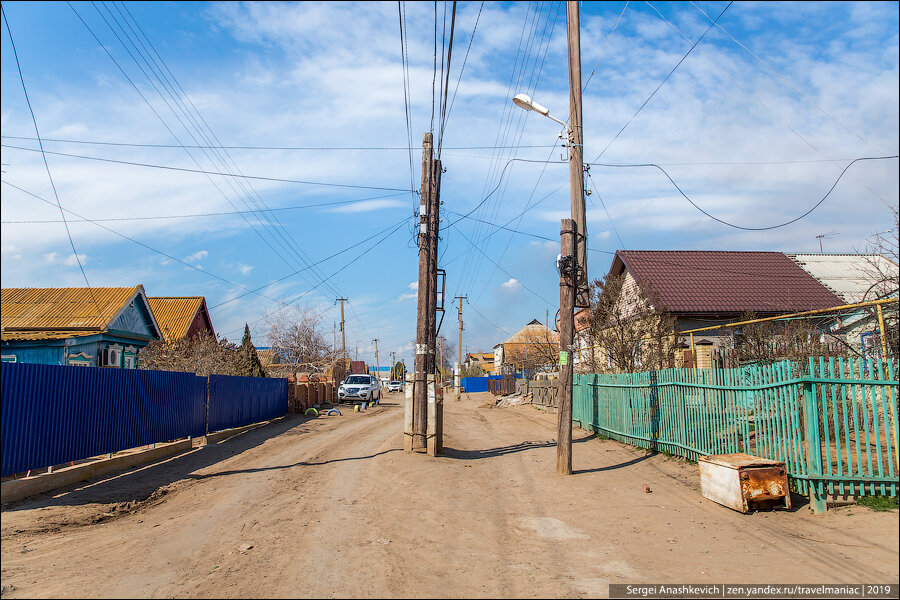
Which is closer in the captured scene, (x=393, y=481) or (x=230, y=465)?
(x=393, y=481)

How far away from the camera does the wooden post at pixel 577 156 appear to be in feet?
39.3

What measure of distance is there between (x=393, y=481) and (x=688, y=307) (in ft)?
50.7

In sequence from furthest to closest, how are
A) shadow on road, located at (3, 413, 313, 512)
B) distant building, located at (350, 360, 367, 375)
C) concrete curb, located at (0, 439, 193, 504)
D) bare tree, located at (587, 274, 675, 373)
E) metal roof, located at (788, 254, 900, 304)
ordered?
distant building, located at (350, 360, 367, 375)
metal roof, located at (788, 254, 900, 304)
bare tree, located at (587, 274, 675, 373)
shadow on road, located at (3, 413, 313, 512)
concrete curb, located at (0, 439, 193, 504)

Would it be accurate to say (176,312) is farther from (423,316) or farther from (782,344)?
(782,344)

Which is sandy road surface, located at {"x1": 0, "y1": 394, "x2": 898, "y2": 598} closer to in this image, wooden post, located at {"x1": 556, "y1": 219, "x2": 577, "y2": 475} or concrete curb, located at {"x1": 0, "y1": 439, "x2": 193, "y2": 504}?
concrete curb, located at {"x1": 0, "y1": 439, "x2": 193, "y2": 504}

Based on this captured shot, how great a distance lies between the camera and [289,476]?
11.2 metres

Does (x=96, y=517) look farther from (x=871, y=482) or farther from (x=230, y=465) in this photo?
(x=871, y=482)

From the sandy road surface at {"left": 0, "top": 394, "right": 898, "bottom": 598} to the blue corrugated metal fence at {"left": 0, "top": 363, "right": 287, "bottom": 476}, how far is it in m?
0.87

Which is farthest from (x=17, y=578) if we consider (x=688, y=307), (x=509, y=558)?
(x=688, y=307)

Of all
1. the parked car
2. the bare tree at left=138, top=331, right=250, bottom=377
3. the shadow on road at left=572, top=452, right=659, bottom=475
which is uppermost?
the bare tree at left=138, top=331, right=250, bottom=377

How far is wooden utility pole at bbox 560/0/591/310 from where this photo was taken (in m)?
12.0

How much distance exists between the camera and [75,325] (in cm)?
2242

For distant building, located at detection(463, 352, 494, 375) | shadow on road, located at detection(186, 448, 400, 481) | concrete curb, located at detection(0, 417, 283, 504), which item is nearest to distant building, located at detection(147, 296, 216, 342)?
concrete curb, located at detection(0, 417, 283, 504)

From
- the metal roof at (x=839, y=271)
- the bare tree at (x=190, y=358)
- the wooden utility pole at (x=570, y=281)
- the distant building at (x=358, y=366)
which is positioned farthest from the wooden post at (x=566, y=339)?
the distant building at (x=358, y=366)
